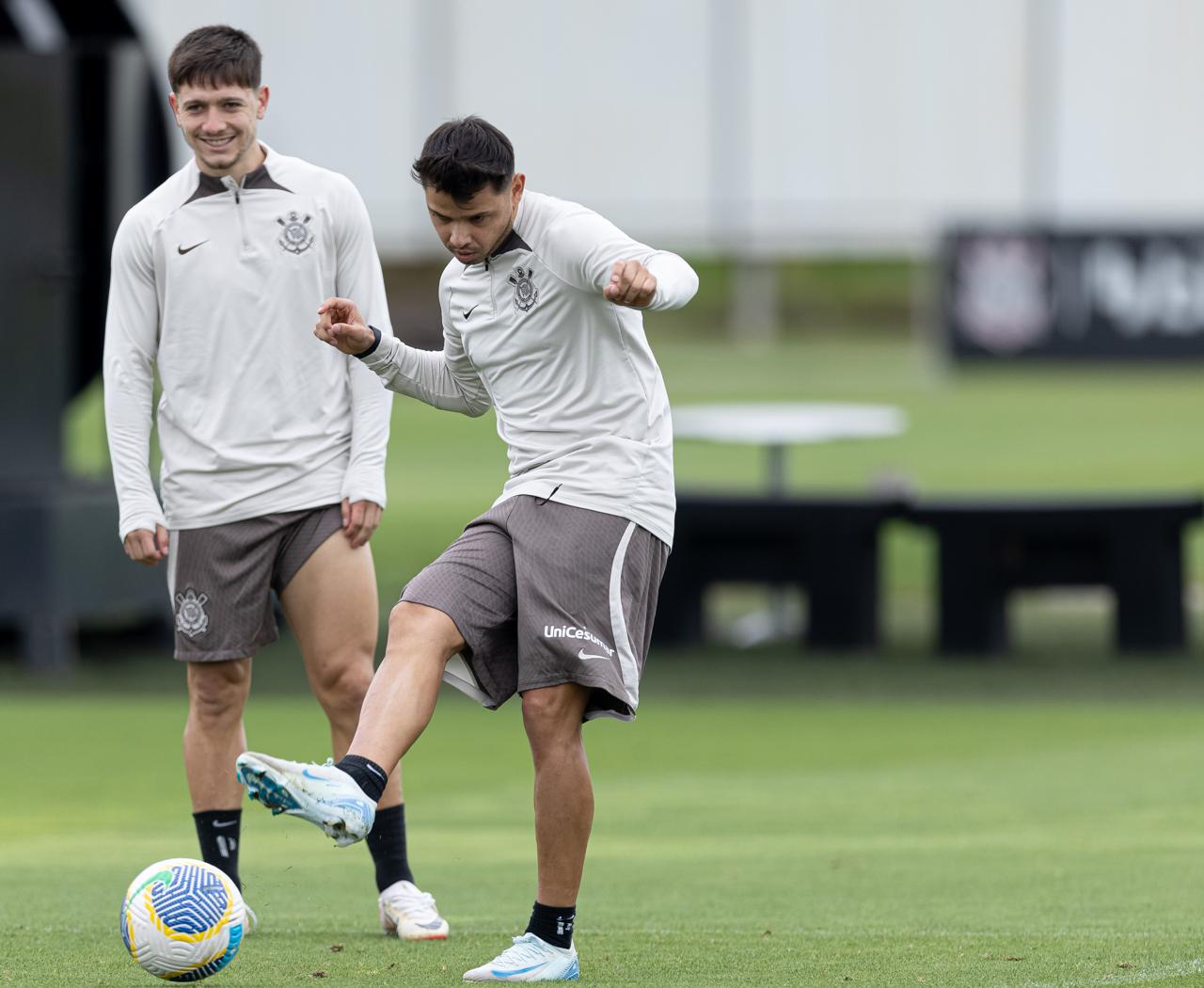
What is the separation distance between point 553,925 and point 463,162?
170cm

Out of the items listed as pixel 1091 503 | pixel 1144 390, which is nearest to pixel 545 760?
pixel 1091 503

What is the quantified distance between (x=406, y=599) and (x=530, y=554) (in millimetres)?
296

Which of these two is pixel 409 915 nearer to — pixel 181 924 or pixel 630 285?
pixel 181 924

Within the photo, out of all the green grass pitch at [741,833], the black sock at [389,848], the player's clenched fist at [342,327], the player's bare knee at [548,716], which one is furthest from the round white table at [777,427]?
the player's bare knee at [548,716]

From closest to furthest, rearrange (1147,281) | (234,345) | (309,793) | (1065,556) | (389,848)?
1. (309,793)
2. (234,345)
3. (389,848)
4. (1065,556)
5. (1147,281)

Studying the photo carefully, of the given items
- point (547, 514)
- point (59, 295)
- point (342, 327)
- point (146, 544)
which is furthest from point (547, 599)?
point (59, 295)

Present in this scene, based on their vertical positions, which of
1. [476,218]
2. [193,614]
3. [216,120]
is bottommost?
[193,614]

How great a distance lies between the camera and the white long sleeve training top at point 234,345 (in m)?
5.26

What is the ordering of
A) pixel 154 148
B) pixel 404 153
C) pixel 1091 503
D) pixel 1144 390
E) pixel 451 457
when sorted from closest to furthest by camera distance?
pixel 1091 503, pixel 154 148, pixel 451 457, pixel 1144 390, pixel 404 153

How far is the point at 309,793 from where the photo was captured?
4.19 m

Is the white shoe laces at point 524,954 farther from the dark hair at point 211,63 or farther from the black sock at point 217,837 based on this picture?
the dark hair at point 211,63

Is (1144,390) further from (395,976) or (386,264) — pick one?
(395,976)

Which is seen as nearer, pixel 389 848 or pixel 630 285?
pixel 630 285

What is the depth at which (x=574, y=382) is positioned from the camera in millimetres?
4762
